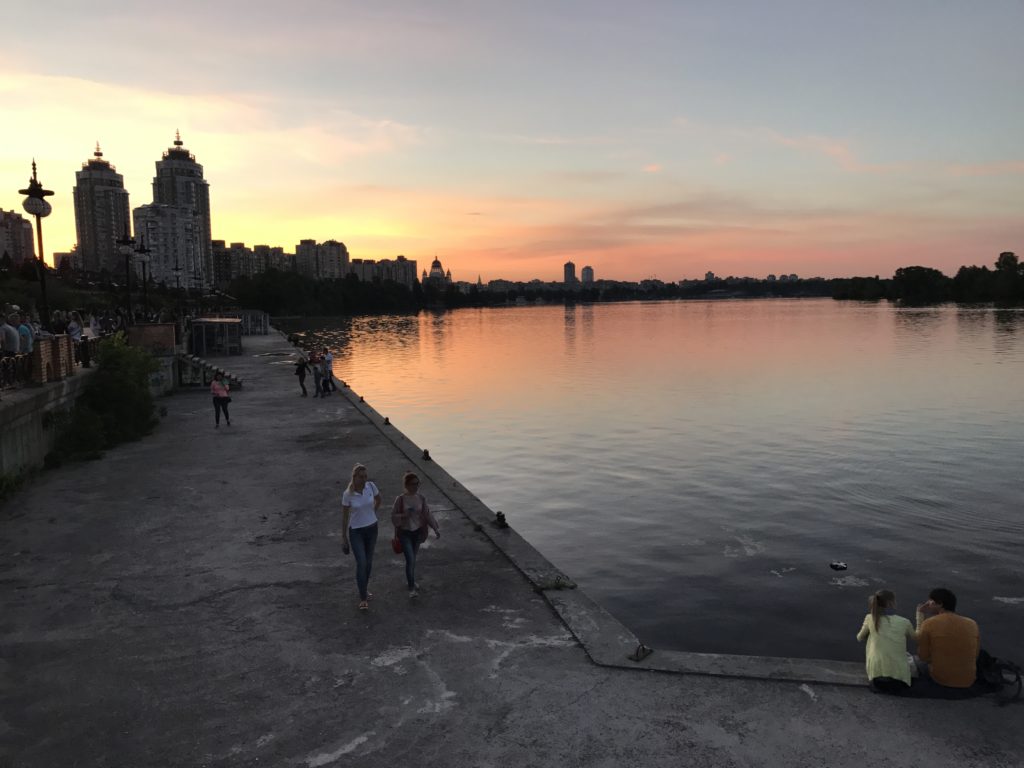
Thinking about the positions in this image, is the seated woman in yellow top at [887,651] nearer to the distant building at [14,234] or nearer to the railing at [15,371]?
the railing at [15,371]

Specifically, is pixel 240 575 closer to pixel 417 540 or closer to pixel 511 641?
pixel 417 540

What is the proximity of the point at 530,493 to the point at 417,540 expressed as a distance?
11.1m

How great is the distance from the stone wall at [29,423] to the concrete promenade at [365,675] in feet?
10.3

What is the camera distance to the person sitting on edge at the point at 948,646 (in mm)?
6902

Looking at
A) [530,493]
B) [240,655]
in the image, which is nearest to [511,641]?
[240,655]

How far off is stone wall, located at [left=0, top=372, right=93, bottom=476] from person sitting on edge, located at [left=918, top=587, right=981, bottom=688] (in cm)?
1642

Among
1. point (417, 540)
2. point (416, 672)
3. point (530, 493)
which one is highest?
point (417, 540)

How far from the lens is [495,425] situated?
32219 mm

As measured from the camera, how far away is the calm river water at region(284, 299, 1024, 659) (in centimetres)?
1216

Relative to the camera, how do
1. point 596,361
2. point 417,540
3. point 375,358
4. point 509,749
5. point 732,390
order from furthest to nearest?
point 375,358 → point 596,361 → point 732,390 → point 417,540 → point 509,749

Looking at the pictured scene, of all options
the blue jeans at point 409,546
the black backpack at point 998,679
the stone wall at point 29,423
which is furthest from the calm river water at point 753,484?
the stone wall at point 29,423

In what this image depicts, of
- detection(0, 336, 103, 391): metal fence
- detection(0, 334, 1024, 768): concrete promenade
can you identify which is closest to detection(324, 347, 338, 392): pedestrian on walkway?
detection(0, 336, 103, 391): metal fence

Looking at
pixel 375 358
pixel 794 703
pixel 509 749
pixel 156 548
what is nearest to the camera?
pixel 509 749

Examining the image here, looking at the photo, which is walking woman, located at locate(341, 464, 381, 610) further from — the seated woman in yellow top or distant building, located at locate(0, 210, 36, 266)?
distant building, located at locate(0, 210, 36, 266)
